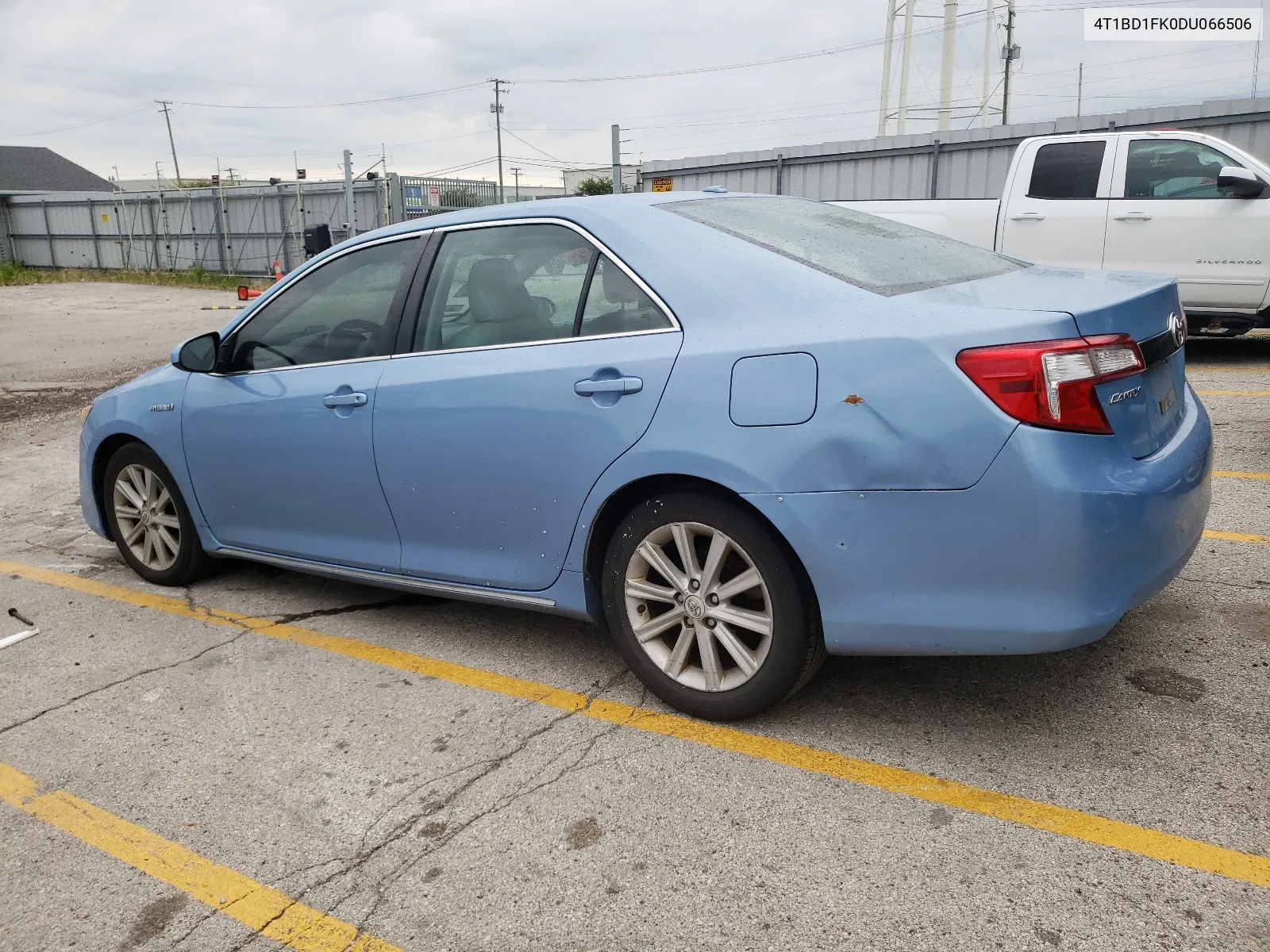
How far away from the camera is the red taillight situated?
2742 mm

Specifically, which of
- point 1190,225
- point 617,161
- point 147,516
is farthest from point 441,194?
point 147,516

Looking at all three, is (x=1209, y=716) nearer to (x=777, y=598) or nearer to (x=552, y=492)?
(x=777, y=598)

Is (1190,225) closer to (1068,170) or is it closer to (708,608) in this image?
(1068,170)

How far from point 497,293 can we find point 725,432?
1165 mm

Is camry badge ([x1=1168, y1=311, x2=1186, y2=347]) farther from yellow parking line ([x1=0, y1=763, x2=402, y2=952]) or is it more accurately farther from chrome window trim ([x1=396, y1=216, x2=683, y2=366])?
yellow parking line ([x1=0, y1=763, x2=402, y2=952])

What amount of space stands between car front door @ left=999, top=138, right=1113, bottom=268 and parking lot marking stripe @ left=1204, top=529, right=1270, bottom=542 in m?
5.04

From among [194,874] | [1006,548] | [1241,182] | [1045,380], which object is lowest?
[194,874]

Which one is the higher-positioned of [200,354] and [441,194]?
[441,194]

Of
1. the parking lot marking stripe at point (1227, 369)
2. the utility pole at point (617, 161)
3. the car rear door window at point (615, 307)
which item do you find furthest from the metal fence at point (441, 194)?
the car rear door window at point (615, 307)

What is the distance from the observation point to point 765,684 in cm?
321

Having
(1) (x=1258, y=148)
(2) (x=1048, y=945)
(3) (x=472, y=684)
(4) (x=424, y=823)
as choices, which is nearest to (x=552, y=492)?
(3) (x=472, y=684)

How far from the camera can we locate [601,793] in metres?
3.04

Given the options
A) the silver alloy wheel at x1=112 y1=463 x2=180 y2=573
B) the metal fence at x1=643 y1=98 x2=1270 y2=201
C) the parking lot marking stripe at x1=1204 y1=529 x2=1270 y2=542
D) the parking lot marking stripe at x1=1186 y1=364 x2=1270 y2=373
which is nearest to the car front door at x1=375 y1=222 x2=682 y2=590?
the silver alloy wheel at x1=112 y1=463 x2=180 y2=573

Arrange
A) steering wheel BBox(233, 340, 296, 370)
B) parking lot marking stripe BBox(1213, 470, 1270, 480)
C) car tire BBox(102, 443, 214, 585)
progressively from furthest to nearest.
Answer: parking lot marking stripe BBox(1213, 470, 1270, 480) < car tire BBox(102, 443, 214, 585) < steering wheel BBox(233, 340, 296, 370)
